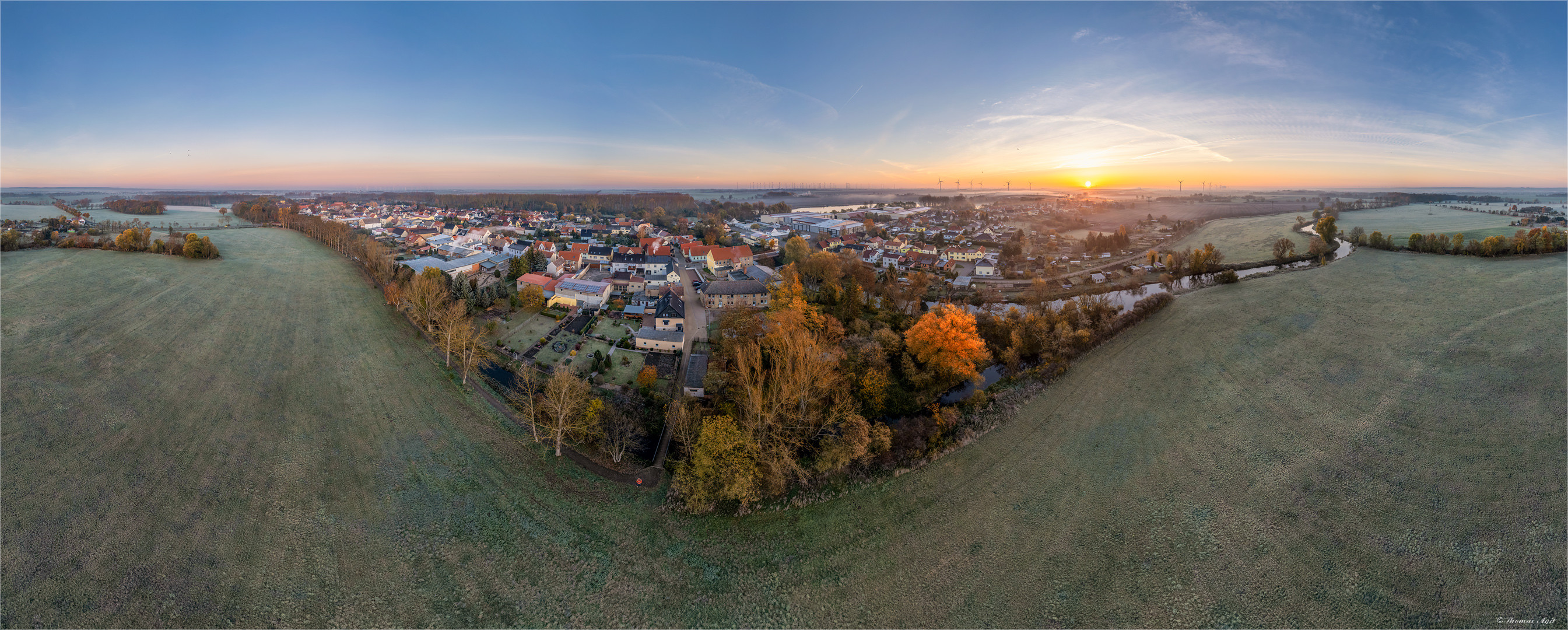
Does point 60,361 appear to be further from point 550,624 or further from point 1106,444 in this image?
point 1106,444

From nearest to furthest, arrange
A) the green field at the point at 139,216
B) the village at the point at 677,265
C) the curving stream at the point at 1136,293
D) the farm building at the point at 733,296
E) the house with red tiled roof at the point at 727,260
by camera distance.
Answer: the curving stream at the point at 1136,293 < the village at the point at 677,265 < the farm building at the point at 733,296 < the house with red tiled roof at the point at 727,260 < the green field at the point at 139,216

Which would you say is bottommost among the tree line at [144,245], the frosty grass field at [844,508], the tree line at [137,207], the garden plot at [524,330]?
the frosty grass field at [844,508]

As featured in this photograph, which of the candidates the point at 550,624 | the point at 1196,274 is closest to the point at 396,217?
the point at 550,624

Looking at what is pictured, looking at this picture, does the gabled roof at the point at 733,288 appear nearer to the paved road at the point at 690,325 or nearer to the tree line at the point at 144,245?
the paved road at the point at 690,325

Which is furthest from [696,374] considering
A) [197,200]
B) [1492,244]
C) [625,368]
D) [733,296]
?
[197,200]

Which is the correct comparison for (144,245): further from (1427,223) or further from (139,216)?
(1427,223)

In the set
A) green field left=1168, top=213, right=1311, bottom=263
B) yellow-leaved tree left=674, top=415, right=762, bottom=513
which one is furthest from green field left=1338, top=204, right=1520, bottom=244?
yellow-leaved tree left=674, top=415, right=762, bottom=513

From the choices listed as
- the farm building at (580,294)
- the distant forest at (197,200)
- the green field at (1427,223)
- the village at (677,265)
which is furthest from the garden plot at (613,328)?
the distant forest at (197,200)
